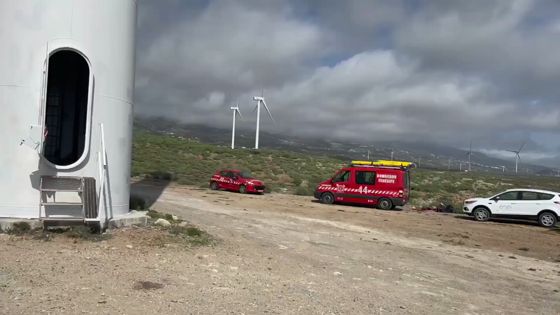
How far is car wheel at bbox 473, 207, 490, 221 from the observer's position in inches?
906

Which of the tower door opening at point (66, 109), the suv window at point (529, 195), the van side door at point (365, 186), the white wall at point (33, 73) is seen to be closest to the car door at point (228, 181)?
the van side door at point (365, 186)

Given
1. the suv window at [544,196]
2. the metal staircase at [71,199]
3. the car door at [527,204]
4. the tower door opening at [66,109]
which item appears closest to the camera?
the metal staircase at [71,199]

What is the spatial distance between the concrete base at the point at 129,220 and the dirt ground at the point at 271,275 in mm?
314

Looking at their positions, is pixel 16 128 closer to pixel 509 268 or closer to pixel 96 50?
pixel 96 50

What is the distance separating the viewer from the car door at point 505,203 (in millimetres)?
22391

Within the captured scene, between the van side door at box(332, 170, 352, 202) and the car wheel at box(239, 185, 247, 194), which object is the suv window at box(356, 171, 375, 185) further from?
the car wheel at box(239, 185, 247, 194)

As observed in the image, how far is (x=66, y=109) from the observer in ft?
41.5

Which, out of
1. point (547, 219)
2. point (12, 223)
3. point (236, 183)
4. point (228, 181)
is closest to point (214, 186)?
point (228, 181)

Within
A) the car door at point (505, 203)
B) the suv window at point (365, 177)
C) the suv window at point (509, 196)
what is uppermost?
the suv window at point (365, 177)

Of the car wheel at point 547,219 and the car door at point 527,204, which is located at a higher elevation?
the car door at point 527,204

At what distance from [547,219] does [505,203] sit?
181 cm

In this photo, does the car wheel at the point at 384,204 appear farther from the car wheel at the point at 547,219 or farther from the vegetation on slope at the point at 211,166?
the vegetation on slope at the point at 211,166

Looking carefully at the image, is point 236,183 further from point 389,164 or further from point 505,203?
point 505,203

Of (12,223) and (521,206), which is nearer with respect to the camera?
(12,223)
